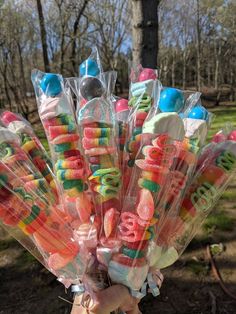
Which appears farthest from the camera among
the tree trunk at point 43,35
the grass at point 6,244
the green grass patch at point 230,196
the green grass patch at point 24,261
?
the tree trunk at point 43,35

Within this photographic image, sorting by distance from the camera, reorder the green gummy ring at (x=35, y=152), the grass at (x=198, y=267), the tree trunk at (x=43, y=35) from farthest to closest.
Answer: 1. the tree trunk at (x=43, y=35)
2. the grass at (x=198, y=267)
3. the green gummy ring at (x=35, y=152)

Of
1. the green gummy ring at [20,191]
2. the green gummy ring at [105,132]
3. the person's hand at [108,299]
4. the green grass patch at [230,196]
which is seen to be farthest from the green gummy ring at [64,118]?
the green grass patch at [230,196]

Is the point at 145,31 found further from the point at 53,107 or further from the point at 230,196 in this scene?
the point at 230,196

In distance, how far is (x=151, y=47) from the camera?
2283 mm

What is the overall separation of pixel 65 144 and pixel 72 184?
0.11 meters

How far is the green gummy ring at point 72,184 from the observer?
3.36 ft

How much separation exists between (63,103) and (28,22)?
63.7 feet

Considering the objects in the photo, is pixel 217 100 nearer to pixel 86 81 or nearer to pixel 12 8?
pixel 12 8

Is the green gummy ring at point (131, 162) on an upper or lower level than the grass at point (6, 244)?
upper

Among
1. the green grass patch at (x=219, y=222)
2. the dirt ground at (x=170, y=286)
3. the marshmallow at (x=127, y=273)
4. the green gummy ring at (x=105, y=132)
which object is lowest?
the dirt ground at (x=170, y=286)

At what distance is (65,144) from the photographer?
102 cm

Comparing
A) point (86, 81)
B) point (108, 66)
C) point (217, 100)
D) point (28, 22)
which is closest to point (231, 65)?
point (217, 100)

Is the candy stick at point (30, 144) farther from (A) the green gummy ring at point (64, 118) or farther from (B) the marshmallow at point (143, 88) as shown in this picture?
(B) the marshmallow at point (143, 88)

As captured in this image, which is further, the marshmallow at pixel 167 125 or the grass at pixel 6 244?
the grass at pixel 6 244
